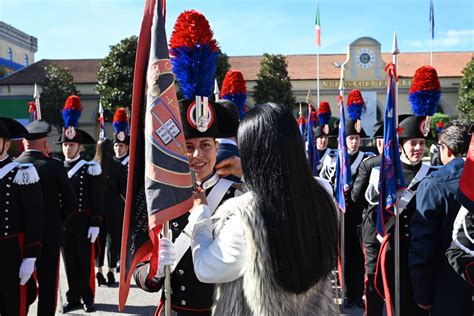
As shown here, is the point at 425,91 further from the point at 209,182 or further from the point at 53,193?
the point at 53,193

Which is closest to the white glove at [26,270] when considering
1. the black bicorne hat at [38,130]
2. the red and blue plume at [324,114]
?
the black bicorne hat at [38,130]

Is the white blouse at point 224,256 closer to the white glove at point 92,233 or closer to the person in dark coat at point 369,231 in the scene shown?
the person in dark coat at point 369,231

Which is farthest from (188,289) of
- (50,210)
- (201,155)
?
(50,210)

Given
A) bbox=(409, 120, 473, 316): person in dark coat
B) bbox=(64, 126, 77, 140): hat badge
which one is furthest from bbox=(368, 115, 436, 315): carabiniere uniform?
bbox=(64, 126, 77, 140): hat badge

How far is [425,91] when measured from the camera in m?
5.15

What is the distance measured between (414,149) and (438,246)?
2030mm

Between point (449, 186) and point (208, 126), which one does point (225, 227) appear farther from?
point (449, 186)

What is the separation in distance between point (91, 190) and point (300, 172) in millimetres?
5360

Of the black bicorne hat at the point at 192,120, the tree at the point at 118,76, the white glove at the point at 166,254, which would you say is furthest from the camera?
the tree at the point at 118,76

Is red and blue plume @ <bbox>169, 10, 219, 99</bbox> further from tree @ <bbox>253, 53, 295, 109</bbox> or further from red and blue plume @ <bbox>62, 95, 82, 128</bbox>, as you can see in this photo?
tree @ <bbox>253, 53, 295, 109</bbox>

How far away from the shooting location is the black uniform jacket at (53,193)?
5.70 m

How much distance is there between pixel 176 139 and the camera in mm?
2656

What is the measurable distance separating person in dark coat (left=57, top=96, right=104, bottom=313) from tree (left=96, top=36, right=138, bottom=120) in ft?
85.0

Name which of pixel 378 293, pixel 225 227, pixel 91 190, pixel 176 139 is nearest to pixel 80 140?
pixel 91 190
